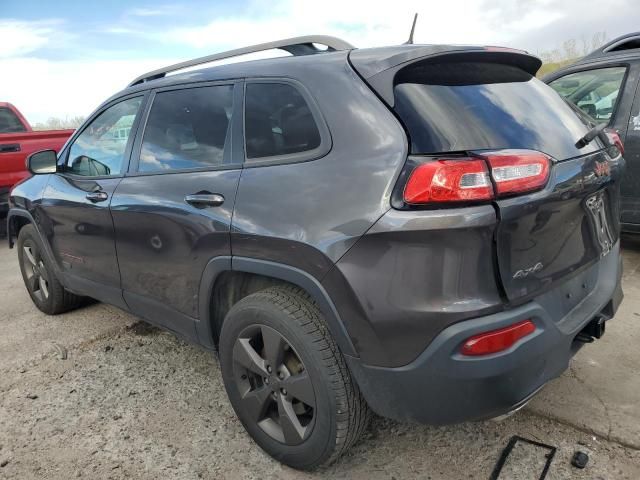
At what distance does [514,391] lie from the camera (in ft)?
6.17

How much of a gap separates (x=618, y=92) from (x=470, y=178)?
3.62 metres

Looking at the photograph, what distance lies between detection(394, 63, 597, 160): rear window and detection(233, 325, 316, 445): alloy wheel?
0.99m

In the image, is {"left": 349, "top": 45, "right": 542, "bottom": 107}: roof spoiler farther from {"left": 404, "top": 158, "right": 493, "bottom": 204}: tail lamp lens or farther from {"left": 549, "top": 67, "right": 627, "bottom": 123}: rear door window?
{"left": 549, "top": 67, "right": 627, "bottom": 123}: rear door window

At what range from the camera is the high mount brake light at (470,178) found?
177cm

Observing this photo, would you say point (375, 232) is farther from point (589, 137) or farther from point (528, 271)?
point (589, 137)

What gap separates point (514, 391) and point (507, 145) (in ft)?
2.85

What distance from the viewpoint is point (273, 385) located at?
2293 mm

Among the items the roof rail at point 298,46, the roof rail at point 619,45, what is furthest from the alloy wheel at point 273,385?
the roof rail at point 619,45

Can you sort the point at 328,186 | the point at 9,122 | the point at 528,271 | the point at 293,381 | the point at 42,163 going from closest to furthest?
1. the point at 528,271
2. the point at 328,186
3. the point at 293,381
4. the point at 42,163
5. the point at 9,122

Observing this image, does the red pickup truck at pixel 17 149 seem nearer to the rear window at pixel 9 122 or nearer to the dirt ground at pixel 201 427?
the rear window at pixel 9 122

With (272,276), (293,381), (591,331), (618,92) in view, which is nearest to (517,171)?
(591,331)

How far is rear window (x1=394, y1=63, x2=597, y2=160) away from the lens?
6.18ft

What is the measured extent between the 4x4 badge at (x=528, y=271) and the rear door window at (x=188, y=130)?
1380mm

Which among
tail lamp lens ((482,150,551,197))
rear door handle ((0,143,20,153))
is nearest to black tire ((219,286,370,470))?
tail lamp lens ((482,150,551,197))
